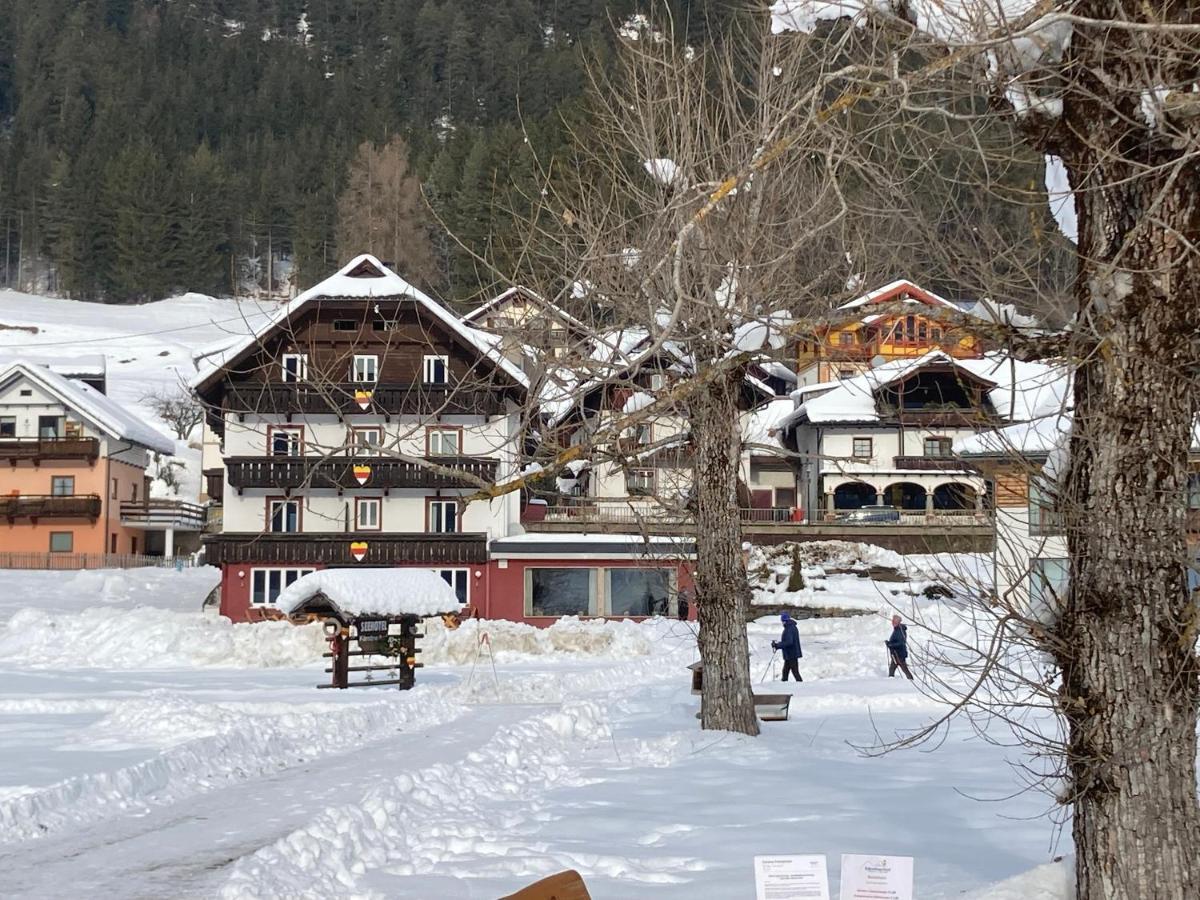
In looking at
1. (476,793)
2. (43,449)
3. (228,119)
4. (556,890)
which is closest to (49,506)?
(43,449)

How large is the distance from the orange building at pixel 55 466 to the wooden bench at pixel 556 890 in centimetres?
5596

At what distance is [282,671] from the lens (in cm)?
3284

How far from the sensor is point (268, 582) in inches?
1688

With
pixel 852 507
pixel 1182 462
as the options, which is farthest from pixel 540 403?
pixel 852 507

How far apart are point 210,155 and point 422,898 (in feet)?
441

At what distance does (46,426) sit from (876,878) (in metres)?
Answer: 58.6

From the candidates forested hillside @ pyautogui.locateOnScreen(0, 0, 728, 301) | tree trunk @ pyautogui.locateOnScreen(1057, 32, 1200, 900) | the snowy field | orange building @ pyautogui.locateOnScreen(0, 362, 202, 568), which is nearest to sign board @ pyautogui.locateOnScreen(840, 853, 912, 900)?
tree trunk @ pyautogui.locateOnScreen(1057, 32, 1200, 900)

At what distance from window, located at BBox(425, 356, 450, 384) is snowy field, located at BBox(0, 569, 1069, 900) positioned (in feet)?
57.6

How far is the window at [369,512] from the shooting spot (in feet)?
145

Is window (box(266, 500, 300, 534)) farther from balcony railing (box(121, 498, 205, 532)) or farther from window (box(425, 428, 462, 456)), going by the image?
balcony railing (box(121, 498, 205, 532))

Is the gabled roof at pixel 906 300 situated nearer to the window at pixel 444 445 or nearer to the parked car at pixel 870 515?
the window at pixel 444 445

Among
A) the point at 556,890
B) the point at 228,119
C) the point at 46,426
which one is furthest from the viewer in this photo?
the point at 228,119

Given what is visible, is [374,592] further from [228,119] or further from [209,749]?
[228,119]

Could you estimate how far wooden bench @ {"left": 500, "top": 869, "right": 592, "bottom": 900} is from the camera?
17.9 feet
